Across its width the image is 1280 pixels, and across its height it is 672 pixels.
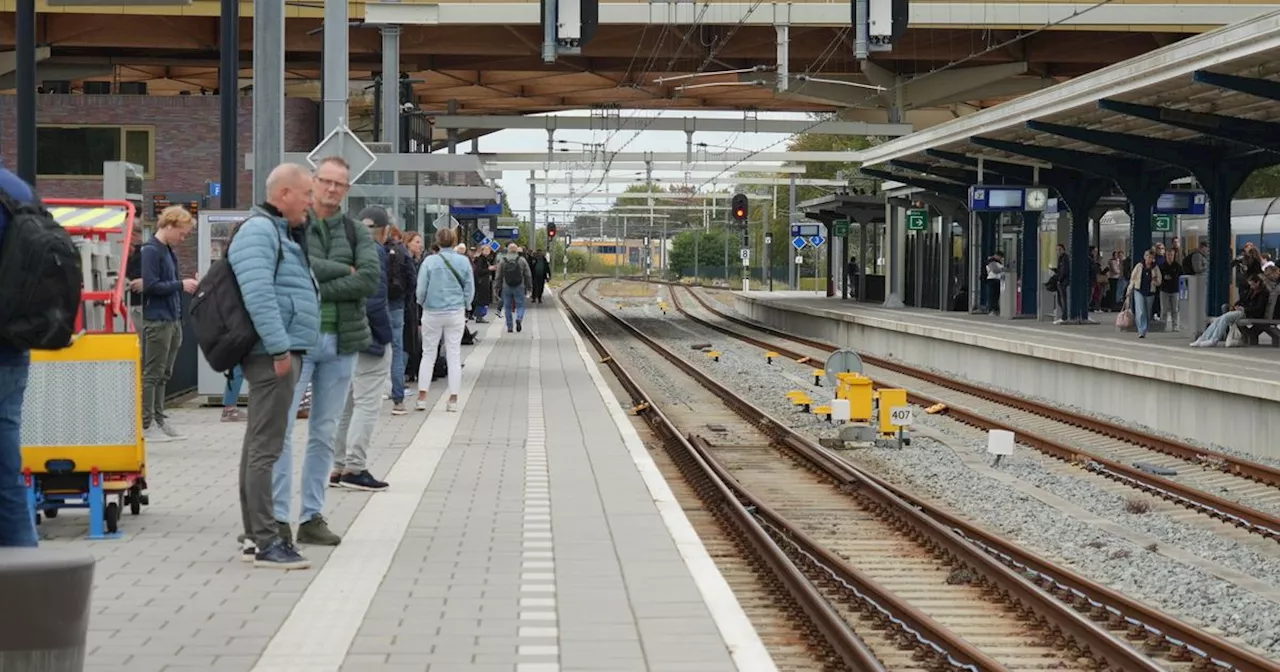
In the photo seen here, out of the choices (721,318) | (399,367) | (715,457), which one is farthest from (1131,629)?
(721,318)

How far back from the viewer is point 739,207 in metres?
54.7

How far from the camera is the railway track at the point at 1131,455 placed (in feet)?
45.5

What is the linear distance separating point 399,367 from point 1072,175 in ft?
69.3

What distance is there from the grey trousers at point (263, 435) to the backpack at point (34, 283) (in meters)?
2.51

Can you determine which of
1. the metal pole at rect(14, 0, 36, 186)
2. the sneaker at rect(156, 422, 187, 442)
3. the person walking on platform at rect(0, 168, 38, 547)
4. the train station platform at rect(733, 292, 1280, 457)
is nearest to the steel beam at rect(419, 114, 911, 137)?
the train station platform at rect(733, 292, 1280, 457)

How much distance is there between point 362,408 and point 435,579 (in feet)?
10.2

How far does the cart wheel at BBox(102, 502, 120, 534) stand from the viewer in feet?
30.9

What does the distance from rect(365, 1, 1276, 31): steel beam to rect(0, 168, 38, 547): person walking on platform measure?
32600 mm

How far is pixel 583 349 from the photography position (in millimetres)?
31859

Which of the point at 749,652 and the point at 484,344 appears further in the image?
the point at 484,344

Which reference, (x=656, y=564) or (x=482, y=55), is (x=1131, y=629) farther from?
(x=482, y=55)

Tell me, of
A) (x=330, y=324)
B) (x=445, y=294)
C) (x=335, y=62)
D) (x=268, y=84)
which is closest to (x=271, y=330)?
(x=330, y=324)

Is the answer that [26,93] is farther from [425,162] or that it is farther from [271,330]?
[271,330]

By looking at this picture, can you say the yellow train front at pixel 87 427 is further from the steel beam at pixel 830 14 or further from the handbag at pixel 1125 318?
the steel beam at pixel 830 14
